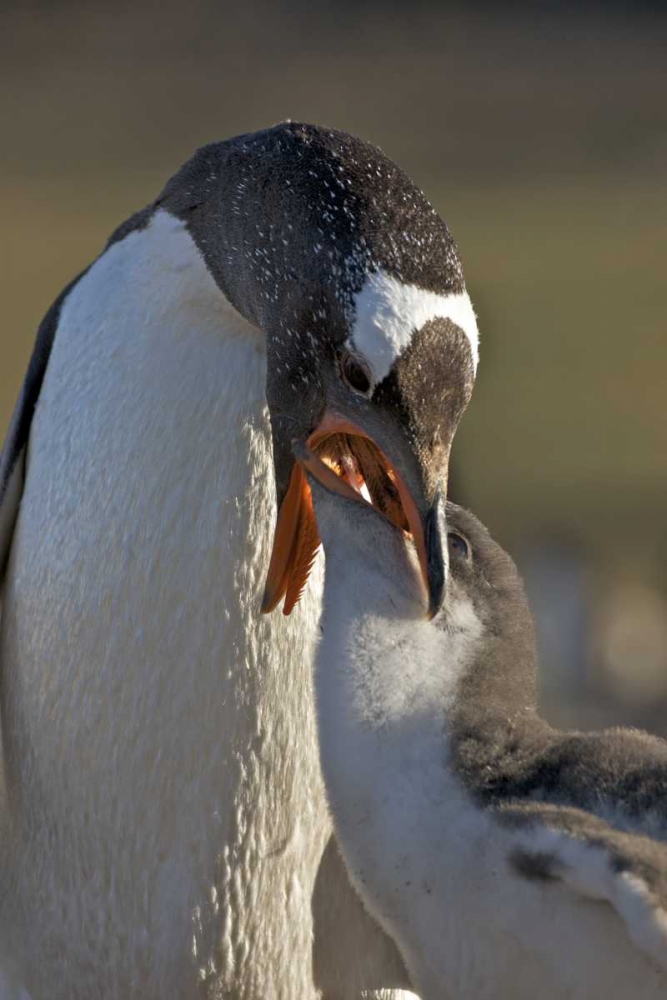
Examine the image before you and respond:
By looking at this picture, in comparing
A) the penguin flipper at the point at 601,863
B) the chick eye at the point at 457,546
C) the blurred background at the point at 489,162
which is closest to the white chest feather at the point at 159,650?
the chick eye at the point at 457,546

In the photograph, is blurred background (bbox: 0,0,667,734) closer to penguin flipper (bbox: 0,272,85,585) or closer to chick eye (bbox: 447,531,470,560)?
penguin flipper (bbox: 0,272,85,585)

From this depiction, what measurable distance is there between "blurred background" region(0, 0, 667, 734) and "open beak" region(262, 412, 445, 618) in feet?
11.6

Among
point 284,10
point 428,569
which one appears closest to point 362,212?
point 428,569

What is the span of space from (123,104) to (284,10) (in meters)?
0.63

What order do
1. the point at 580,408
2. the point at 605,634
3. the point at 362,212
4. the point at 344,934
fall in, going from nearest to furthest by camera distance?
the point at 362,212 → the point at 344,934 → the point at 605,634 → the point at 580,408

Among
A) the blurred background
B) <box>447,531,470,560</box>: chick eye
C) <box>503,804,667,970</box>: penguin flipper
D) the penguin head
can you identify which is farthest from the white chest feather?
the blurred background

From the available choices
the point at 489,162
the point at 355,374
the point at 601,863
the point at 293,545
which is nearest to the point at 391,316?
the point at 355,374

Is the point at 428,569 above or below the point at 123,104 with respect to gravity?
below

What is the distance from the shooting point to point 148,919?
1581 millimetres

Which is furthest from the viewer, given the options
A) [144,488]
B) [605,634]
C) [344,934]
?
[605,634]

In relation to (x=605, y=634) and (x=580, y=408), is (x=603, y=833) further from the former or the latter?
(x=580, y=408)

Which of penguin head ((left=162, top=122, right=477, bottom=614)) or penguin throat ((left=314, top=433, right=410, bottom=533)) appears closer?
penguin head ((left=162, top=122, right=477, bottom=614))

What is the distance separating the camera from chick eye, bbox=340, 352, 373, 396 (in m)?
1.21

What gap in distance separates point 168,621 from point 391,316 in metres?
→ 0.46
